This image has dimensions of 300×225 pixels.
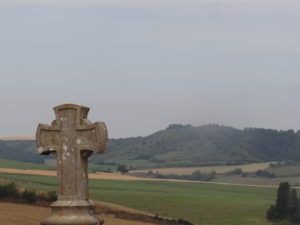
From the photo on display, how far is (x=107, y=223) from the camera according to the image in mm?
38125

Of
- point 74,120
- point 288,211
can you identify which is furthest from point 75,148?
point 288,211

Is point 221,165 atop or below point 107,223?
atop

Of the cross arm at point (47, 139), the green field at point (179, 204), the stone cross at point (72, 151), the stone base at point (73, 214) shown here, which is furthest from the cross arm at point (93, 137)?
the green field at point (179, 204)

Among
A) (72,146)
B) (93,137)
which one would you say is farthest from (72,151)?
(93,137)

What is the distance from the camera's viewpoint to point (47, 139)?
10.0 meters

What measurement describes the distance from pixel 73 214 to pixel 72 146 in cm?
74

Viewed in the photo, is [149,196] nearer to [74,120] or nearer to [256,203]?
[256,203]

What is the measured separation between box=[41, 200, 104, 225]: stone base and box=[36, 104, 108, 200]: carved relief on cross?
0.12 m

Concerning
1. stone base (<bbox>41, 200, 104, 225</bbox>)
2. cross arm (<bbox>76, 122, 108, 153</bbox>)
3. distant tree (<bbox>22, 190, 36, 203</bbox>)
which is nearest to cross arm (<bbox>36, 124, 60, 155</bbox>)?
cross arm (<bbox>76, 122, 108, 153</bbox>)

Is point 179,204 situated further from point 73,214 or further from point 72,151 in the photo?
point 73,214

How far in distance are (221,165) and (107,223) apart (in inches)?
5984

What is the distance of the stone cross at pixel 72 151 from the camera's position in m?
9.60

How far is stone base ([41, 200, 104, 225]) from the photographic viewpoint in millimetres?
→ 9547

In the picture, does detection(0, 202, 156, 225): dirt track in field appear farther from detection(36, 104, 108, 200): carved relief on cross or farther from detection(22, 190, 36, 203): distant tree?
detection(36, 104, 108, 200): carved relief on cross
